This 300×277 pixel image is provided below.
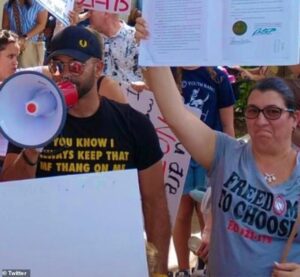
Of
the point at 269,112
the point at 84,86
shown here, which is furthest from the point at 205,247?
the point at 84,86

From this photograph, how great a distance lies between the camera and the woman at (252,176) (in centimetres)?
254

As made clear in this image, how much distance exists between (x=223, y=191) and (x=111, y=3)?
1.03 m

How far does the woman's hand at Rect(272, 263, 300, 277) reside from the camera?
2412mm

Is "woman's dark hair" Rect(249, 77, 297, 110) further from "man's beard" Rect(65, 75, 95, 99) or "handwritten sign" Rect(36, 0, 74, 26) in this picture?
"handwritten sign" Rect(36, 0, 74, 26)

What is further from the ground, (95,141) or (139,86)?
(139,86)

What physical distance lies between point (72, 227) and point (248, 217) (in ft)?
2.61

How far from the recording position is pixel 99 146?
2.86 metres

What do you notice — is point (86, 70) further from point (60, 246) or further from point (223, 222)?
point (60, 246)

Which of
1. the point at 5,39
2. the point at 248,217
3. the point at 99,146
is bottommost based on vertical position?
the point at 248,217

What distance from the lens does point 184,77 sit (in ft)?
14.6

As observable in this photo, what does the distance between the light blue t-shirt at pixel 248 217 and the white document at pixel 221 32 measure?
1.49ft

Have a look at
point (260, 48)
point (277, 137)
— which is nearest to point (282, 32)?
point (260, 48)

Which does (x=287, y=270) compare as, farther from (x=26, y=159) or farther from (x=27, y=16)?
(x=27, y=16)

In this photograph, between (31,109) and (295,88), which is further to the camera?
(295,88)
